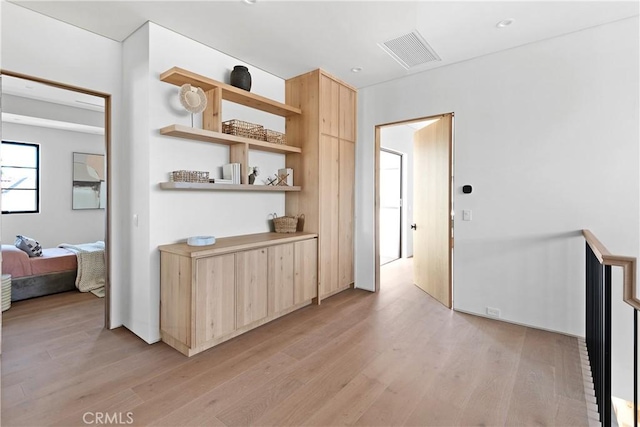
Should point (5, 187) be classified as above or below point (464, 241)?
above

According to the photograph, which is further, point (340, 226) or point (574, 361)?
point (340, 226)

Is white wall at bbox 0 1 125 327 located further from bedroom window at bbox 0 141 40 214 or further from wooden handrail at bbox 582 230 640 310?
bedroom window at bbox 0 141 40 214

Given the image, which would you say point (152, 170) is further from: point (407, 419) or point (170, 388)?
point (407, 419)

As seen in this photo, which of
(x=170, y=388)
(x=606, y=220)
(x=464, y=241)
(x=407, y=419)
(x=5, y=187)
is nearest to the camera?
(x=407, y=419)

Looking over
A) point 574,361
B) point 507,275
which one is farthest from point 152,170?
point 574,361

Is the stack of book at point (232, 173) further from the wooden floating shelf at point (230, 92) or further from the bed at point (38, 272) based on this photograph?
the bed at point (38, 272)

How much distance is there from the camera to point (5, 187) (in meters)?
5.27

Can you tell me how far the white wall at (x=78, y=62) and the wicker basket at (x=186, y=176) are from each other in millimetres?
574

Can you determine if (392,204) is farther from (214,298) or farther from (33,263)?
(33,263)

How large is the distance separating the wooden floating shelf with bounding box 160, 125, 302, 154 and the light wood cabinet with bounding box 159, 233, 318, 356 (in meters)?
0.98

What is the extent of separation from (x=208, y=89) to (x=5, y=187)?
4.83m

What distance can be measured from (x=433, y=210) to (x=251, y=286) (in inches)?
95.8

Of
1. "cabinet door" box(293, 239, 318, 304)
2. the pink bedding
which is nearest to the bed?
the pink bedding

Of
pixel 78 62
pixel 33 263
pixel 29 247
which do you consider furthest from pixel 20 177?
pixel 78 62
